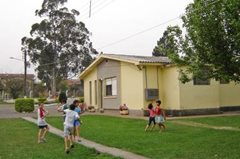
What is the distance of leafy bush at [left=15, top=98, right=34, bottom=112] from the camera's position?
36.8m

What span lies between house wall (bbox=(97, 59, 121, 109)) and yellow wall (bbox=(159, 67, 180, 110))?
12.5 feet

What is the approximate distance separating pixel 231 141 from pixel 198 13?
157 inches

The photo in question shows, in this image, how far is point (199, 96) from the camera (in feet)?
87.5

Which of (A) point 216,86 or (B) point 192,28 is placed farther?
(A) point 216,86

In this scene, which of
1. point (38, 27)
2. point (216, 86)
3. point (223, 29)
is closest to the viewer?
point (223, 29)

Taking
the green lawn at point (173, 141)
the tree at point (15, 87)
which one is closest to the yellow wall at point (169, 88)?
the green lawn at point (173, 141)

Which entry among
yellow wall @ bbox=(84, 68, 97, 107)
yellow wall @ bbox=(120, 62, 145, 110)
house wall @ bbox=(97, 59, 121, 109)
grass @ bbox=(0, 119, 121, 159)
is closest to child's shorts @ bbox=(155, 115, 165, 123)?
grass @ bbox=(0, 119, 121, 159)

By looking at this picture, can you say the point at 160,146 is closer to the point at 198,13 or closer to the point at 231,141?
the point at 231,141

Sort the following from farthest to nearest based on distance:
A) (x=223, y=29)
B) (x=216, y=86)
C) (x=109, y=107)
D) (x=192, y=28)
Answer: (x=109, y=107), (x=216, y=86), (x=192, y=28), (x=223, y=29)

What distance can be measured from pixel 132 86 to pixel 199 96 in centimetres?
421

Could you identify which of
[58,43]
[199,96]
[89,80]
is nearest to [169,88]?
[199,96]

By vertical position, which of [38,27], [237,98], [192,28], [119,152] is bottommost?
[119,152]

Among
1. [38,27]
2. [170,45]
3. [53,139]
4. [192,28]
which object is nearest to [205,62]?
[192,28]

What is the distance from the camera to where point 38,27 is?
58562mm
